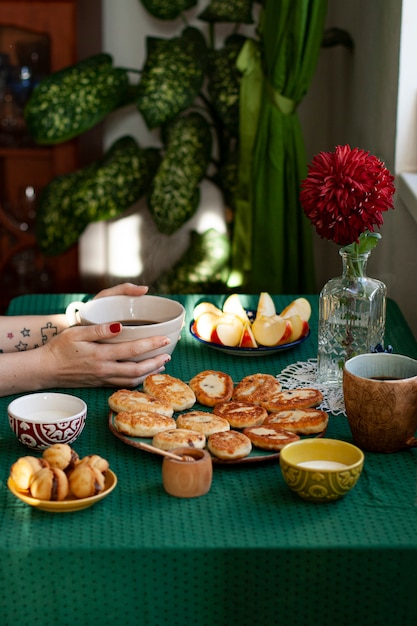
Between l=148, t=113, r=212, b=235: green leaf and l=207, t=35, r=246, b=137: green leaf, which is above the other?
l=207, t=35, r=246, b=137: green leaf

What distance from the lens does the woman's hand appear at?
1396 millimetres

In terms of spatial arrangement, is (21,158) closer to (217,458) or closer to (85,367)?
(85,367)

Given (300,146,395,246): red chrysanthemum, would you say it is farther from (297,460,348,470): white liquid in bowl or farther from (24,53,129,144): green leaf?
(24,53,129,144): green leaf

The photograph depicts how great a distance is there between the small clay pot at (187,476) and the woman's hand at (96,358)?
1.09ft

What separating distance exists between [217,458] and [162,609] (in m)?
0.22

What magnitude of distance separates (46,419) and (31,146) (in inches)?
81.6

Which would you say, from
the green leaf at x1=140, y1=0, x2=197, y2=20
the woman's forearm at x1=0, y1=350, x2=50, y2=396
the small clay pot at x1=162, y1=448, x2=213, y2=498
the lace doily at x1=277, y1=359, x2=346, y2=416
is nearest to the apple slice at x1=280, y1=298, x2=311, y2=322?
the lace doily at x1=277, y1=359, x2=346, y2=416

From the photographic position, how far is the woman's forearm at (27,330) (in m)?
1.58

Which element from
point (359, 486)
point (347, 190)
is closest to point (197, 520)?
point (359, 486)

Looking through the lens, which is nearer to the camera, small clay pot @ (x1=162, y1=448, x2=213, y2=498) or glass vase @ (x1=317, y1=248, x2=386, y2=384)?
small clay pot @ (x1=162, y1=448, x2=213, y2=498)

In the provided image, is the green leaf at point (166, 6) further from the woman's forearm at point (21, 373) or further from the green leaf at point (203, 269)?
the woman's forearm at point (21, 373)

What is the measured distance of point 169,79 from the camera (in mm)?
2902

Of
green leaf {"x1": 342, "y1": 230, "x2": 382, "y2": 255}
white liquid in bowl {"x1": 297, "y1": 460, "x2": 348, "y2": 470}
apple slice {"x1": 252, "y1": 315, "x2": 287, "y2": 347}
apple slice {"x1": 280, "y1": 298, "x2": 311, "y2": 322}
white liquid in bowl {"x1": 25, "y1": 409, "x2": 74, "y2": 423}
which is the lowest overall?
white liquid in bowl {"x1": 297, "y1": 460, "x2": 348, "y2": 470}

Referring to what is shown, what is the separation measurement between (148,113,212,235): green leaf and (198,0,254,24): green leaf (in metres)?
0.35
